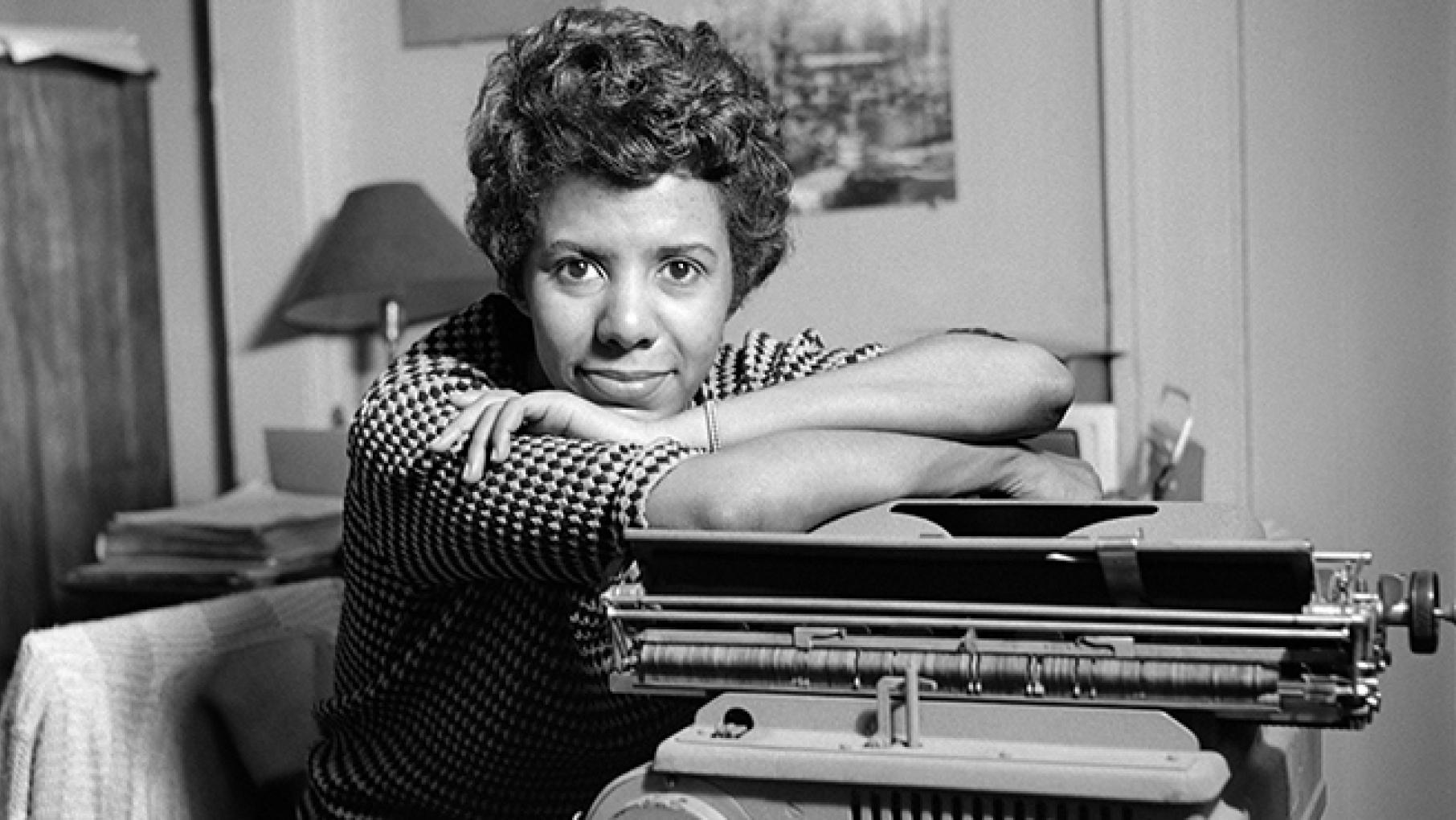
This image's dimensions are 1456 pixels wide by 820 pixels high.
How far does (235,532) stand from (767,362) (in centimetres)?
186

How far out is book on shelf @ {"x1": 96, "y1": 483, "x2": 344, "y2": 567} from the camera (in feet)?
9.75

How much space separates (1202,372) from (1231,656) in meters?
2.37

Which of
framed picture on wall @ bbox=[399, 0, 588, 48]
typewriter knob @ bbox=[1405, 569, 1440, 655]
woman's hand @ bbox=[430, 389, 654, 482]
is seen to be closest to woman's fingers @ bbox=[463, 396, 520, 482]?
woman's hand @ bbox=[430, 389, 654, 482]

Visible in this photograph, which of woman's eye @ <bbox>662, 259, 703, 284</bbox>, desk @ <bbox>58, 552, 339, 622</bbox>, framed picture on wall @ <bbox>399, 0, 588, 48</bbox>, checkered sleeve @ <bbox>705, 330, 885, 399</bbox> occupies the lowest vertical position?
desk @ <bbox>58, 552, 339, 622</bbox>

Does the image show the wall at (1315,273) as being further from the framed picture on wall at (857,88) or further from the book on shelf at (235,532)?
the book on shelf at (235,532)

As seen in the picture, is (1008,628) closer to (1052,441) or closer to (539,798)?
(539,798)

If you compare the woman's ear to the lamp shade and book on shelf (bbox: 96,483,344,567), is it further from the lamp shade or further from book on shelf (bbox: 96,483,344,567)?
the lamp shade

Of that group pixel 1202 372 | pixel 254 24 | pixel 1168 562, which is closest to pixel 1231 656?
pixel 1168 562

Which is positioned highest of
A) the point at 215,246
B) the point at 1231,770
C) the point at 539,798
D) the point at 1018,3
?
the point at 1018,3

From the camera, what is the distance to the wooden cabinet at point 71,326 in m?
3.51

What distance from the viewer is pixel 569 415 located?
1087mm

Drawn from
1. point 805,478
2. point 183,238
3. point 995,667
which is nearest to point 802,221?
point 183,238

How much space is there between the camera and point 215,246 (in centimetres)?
381

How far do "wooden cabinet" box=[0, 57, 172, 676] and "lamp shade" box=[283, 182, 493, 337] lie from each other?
2.00ft
